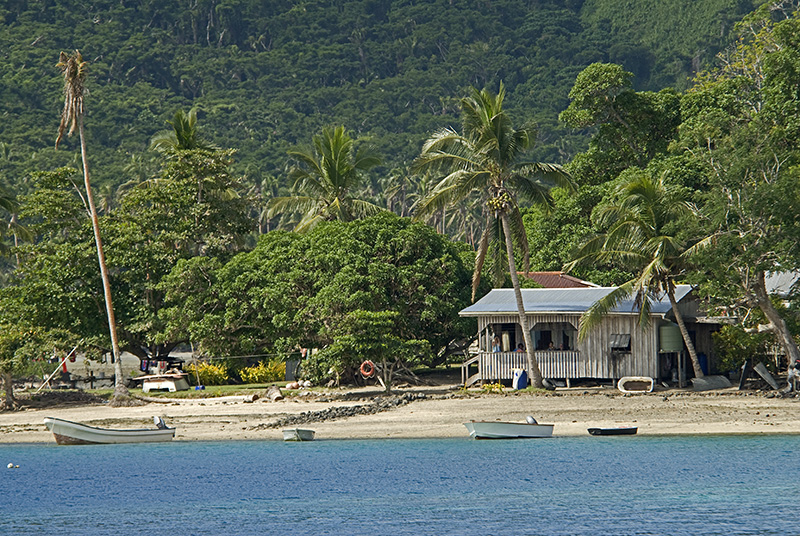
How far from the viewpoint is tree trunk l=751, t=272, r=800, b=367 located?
29.7m

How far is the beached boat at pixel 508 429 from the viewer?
25.7m

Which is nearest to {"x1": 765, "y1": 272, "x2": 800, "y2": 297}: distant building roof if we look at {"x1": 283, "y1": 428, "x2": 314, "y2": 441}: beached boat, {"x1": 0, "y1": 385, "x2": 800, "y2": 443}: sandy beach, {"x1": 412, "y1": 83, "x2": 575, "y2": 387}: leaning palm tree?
{"x1": 0, "y1": 385, "x2": 800, "y2": 443}: sandy beach

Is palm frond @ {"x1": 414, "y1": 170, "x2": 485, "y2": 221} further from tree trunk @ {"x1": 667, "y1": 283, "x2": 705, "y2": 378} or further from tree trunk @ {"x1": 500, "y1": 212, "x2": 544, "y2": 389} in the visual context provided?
tree trunk @ {"x1": 667, "y1": 283, "x2": 705, "y2": 378}

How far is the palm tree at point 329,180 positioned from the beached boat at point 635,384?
14708 mm

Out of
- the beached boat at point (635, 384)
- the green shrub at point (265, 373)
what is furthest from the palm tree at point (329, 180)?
the beached boat at point (635, 384)

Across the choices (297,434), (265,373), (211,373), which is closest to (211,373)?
(211,373)

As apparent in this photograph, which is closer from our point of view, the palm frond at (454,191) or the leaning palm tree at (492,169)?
the leaning palm tree at (492,169)

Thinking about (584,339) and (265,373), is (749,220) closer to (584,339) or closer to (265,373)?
(584,339)

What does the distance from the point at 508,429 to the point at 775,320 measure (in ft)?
31.7

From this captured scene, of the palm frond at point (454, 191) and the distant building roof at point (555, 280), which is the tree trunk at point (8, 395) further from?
the distant building roof at point (555, 280)

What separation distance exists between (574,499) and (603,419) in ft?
26.3

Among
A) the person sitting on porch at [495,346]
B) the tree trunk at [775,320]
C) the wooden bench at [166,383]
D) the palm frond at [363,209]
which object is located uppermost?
the palm frond at [363,209]

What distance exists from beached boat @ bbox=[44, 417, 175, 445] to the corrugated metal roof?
36.8ft

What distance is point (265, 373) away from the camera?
39188 mm
